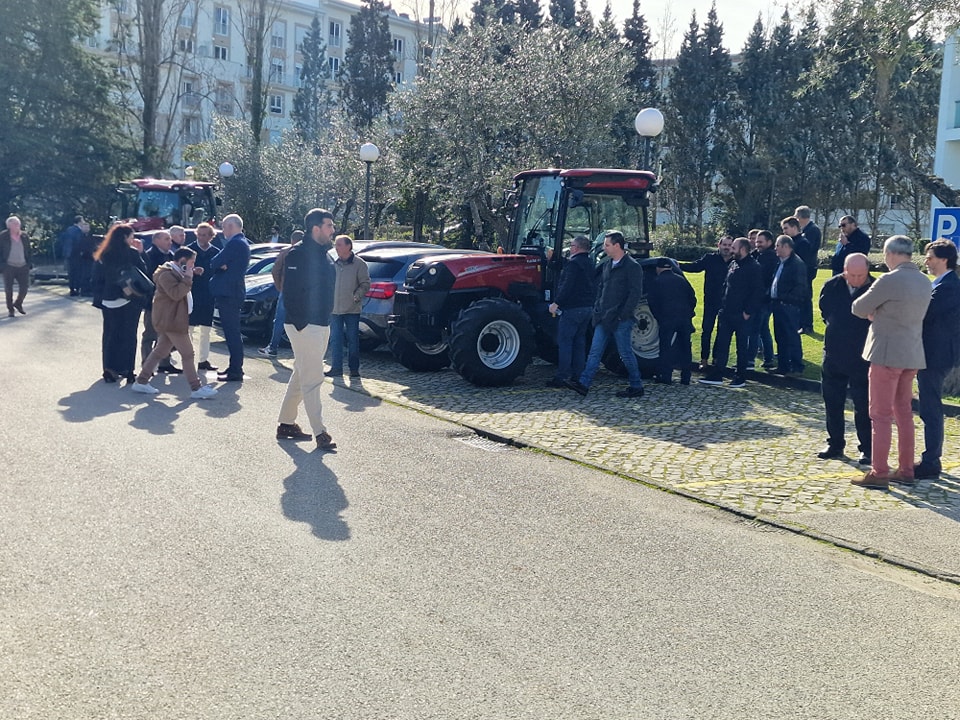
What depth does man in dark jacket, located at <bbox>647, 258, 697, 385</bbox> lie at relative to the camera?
517 inches

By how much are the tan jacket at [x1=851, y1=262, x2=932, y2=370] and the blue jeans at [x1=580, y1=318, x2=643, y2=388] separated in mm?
4152

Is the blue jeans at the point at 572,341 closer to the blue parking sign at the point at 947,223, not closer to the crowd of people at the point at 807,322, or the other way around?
the crowd of people at the point at 807,322

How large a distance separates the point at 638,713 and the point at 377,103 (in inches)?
2662

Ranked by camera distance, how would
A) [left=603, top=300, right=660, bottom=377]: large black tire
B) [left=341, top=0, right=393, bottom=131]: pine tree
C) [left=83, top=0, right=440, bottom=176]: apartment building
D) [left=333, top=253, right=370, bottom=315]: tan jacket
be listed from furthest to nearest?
[left=83, top=0, right=440, bottom=176]: apartment building → [left=341, top=0, right=393, bottom=131]: pine tree → [left=603, top=300, right=660, bottom=377]: large black tire → [left=333, top=253, right=370, bottom=315]: tan jacket

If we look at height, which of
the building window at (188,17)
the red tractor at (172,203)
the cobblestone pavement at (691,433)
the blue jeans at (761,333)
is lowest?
the cobblestone pavement at (691,433)

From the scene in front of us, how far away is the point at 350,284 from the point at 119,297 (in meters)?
2.71

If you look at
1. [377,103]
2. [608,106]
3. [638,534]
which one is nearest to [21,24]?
[608,106]

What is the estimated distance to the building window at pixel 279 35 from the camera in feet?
282

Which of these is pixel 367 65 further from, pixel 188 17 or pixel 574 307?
pixel 574 307

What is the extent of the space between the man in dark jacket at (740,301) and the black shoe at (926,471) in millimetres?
4686

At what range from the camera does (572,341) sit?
12.8 meters

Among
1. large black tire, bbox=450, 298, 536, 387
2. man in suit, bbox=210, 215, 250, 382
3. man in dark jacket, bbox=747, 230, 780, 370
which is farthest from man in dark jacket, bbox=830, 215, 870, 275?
man in suit, bbox=210, 215, 250, 382

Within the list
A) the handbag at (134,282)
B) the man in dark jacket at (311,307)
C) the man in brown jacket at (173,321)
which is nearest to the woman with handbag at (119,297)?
the handbag at (134,282)

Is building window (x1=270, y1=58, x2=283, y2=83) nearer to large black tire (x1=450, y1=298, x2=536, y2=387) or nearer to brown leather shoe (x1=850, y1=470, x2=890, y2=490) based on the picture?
large black tire (x1=450, y1=298, x2=536, y2=387)
